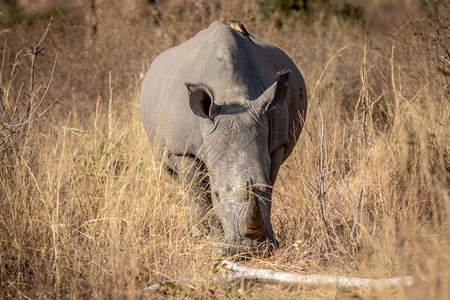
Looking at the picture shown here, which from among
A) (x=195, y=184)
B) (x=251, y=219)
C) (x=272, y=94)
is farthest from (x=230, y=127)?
(x=251, y=219)

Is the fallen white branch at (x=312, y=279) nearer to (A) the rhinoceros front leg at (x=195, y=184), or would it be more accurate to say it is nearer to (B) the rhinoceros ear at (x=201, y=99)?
(A) the rhinoceros front leg at (x=195, y=184)

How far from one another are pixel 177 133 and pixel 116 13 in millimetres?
6988

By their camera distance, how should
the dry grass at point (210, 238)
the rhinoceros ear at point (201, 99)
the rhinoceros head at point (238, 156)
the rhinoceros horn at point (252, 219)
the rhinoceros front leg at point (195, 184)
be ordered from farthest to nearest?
the rhinoceros front leg at point (195, 184), the rhinoceros ear at point (201, 99), the rhinoceros head at point (238, 156), the rhinoceros horn at point (252, 219), the dry grass at point (210, 238)

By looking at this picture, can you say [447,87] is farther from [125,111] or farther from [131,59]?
[131,59]

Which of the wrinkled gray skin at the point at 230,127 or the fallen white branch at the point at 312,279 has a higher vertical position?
the wrinkled gray skin at the point at 230,127

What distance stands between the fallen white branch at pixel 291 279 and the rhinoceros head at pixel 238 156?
31cm

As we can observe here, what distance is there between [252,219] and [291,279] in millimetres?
539

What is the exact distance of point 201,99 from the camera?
15.2 feet

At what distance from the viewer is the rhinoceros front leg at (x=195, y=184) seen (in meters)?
4.87

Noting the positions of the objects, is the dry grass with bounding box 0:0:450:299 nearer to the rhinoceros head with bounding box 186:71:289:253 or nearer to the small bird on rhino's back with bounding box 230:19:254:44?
the rhinoceros head with bounding box 186:71:289:253

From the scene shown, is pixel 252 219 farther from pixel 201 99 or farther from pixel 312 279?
pixel 201 99

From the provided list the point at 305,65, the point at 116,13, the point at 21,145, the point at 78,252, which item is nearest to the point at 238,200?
the point at 78,252

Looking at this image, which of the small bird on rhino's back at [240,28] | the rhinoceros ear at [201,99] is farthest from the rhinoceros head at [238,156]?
the small bird on rhino's back at [240,28]

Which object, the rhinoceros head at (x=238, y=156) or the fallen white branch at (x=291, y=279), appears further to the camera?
the rhinoceros head at (x=238, y=156)
